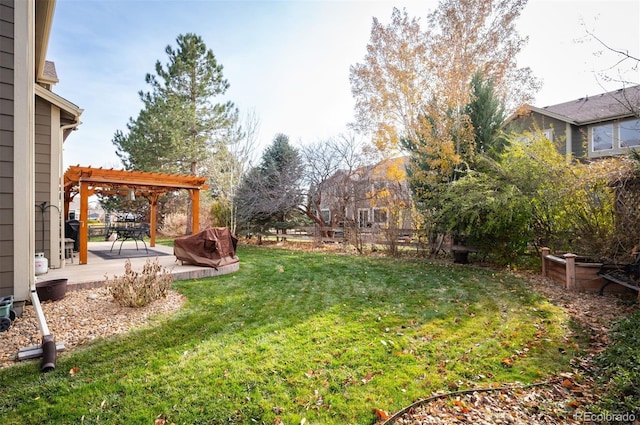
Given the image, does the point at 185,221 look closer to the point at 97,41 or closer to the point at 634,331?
the point at 97,41

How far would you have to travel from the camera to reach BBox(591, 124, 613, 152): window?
41.9 feet

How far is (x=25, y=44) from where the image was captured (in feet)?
12.6

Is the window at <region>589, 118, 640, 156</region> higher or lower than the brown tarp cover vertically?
higher

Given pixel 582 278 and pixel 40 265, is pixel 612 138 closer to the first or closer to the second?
pixel 582 278

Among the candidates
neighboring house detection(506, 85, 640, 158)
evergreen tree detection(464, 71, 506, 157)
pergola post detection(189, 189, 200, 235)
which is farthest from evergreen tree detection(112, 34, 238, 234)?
neighboring house detection(506, 85, 640, 158)

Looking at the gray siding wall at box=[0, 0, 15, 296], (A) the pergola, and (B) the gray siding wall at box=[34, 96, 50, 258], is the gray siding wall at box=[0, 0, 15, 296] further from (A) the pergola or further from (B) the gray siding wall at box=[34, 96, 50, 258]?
(A) the pergola

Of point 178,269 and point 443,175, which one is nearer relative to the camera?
point 178,269

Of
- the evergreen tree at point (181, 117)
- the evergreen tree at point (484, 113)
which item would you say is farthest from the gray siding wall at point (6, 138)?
the evergreen tree at point (181, 117)

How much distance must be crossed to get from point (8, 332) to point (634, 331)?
22.3ft

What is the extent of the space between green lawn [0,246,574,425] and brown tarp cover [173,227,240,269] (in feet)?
6.15

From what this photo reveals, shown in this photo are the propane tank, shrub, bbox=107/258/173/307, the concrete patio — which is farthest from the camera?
the propane tank

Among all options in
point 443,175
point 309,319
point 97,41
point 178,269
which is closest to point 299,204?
point 443,175

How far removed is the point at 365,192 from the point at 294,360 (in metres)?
9.39

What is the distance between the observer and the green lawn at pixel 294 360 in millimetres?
2264
